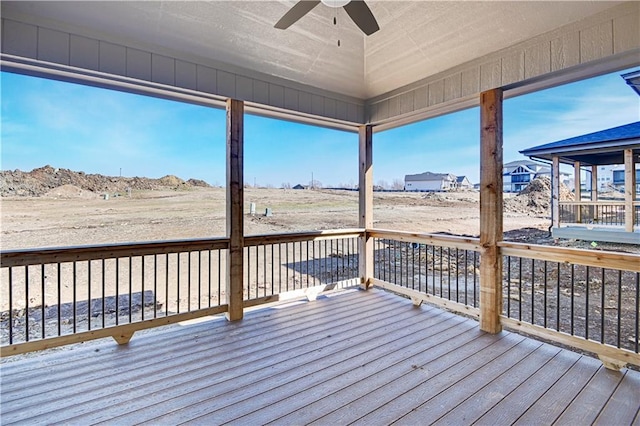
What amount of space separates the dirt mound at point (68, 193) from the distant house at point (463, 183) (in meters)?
4.08

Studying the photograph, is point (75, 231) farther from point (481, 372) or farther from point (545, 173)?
point (545, 173)

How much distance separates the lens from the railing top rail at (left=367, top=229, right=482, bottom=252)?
3.34 m

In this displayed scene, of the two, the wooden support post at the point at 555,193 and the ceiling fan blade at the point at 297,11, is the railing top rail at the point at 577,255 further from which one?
the ceiling fan blade at the point at 297,11

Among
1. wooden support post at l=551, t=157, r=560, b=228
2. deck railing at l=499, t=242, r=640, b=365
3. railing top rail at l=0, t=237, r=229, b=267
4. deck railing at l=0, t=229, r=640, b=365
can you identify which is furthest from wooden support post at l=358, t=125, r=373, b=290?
wooden support post at l=551, t=157, r=560, b=228

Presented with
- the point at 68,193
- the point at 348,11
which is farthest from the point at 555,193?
the point at 68,193

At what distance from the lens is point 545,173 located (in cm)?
371

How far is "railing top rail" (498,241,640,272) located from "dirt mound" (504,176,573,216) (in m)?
0.47

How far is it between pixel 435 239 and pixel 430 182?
0.85 metres

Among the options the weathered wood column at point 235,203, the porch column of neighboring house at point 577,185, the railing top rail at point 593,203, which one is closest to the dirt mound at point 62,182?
the weathered wood column at point 235,203

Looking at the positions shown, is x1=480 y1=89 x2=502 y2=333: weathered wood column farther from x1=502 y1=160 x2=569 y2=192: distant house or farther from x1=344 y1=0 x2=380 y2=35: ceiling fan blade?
x1=344 y1=0 x2=380 y2=35: ceiling fan blade

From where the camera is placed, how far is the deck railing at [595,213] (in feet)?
13.8

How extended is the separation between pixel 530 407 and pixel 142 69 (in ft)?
13.8

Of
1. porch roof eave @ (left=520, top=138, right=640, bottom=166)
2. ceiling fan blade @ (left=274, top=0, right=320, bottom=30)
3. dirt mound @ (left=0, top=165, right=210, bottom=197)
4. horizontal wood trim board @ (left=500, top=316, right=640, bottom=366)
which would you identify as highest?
ceiling fan blade @ (left=274, top=0, right=320, bottom=30)

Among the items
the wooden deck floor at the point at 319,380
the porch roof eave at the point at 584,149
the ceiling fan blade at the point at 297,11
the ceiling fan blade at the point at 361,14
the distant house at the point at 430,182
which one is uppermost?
the ceiling fan blade at the point at 297,11
